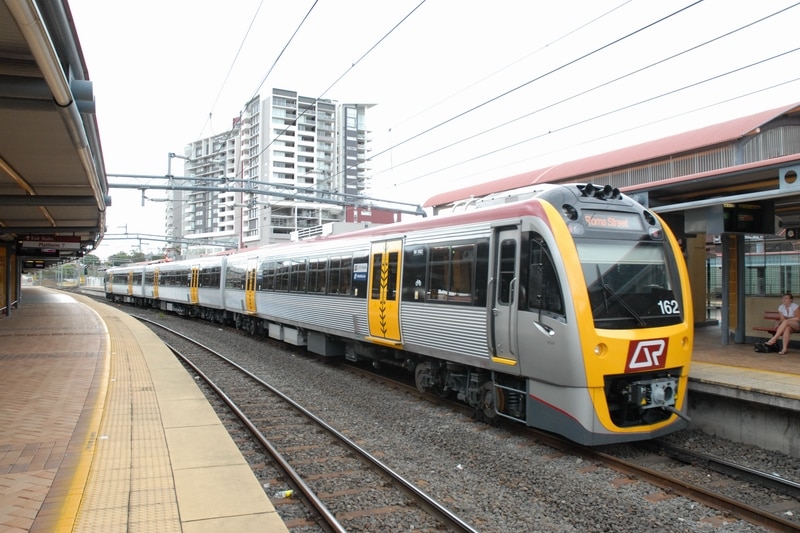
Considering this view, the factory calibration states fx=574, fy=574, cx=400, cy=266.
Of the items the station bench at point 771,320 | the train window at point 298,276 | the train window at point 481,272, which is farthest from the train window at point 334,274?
the station bench at point 771,320

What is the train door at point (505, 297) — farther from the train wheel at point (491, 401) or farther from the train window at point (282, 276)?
the train window at point (282, 276)

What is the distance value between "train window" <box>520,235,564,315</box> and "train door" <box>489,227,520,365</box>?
0.76 feet

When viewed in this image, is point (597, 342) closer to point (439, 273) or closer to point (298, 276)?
point (439, 273)

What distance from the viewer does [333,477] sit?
19.4ft

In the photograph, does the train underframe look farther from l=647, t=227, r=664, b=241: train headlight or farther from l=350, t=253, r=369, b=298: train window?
l=647, t=227, r=664, b=241: train headlight

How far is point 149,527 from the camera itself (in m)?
4.21

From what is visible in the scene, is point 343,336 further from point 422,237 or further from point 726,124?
point 726,124

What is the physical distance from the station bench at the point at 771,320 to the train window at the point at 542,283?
608cm

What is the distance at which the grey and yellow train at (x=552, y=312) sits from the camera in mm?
6262

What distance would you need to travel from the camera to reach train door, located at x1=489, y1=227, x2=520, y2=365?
22.8 ft

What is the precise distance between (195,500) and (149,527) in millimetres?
605

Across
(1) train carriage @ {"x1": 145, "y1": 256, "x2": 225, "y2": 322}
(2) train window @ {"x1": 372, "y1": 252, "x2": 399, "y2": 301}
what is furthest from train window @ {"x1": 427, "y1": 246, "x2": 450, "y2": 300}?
(1) train carriage @ {"x1": 145, "y1": 256, "x2": 225, "y2": 322}

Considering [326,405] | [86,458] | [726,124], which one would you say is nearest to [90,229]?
[326,405]

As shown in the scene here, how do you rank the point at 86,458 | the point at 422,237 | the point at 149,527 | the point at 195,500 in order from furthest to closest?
the point at 422,237 < the point at 86,458 < the point at 195,500 < the point at 149,527
